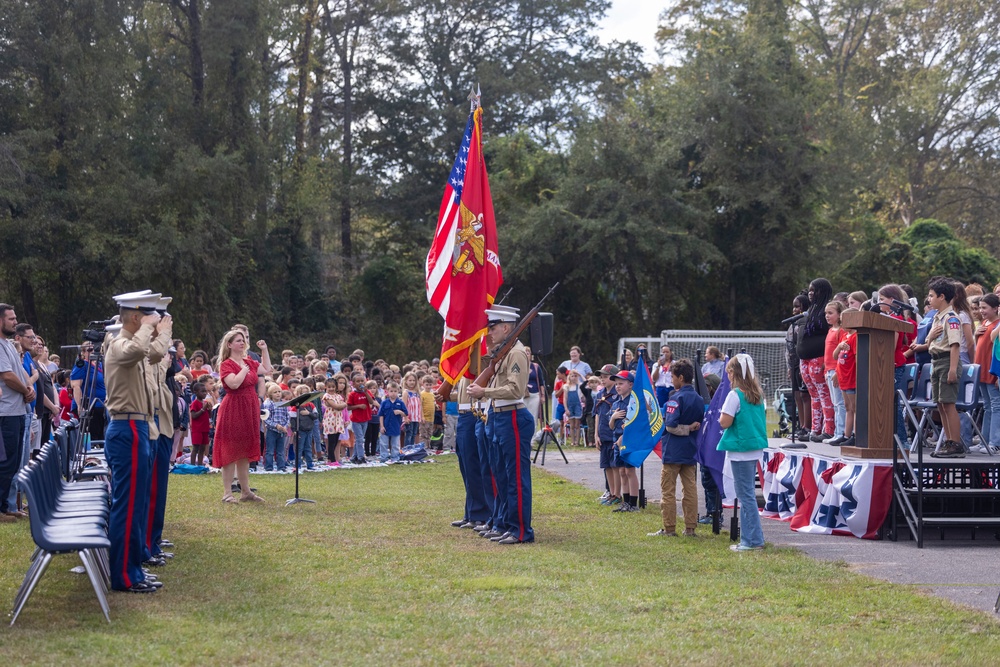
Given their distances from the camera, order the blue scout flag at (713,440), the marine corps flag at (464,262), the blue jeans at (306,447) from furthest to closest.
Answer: the blue jeans at (306,447)
the marine corps flag at (464,262)
the blue scout flag at (713,440)

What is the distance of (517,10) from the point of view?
44781 mm

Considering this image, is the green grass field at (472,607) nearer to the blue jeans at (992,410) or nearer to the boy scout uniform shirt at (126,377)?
the boy scout uniform shirt at (126,377)

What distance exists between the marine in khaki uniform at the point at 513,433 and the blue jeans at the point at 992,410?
5168 millimetres

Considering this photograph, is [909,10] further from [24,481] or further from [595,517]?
[24,481]

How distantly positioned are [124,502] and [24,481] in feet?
4.77

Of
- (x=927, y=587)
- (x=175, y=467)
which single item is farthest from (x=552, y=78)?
(x=927, y=587)

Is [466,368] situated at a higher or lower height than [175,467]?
higher

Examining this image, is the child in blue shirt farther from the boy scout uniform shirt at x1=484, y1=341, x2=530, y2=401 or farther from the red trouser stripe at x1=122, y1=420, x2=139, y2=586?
the red trouser stripe at x1=122, y1=420, x2=139, y2=586

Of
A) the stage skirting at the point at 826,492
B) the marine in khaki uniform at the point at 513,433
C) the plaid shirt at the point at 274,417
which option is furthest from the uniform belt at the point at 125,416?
the plaid shirt at the point at 274,417

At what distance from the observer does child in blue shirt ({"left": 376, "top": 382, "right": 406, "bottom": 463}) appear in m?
20.3

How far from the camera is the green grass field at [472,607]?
6.14 m

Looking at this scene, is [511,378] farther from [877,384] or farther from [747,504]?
[877,384]

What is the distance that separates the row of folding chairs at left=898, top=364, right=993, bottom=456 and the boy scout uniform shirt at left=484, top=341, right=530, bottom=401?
3.81 m

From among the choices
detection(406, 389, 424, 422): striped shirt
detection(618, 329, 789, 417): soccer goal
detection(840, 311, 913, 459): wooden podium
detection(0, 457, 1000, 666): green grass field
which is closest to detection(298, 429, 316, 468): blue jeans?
detection(406, 389, 424, 422): striped shirt
